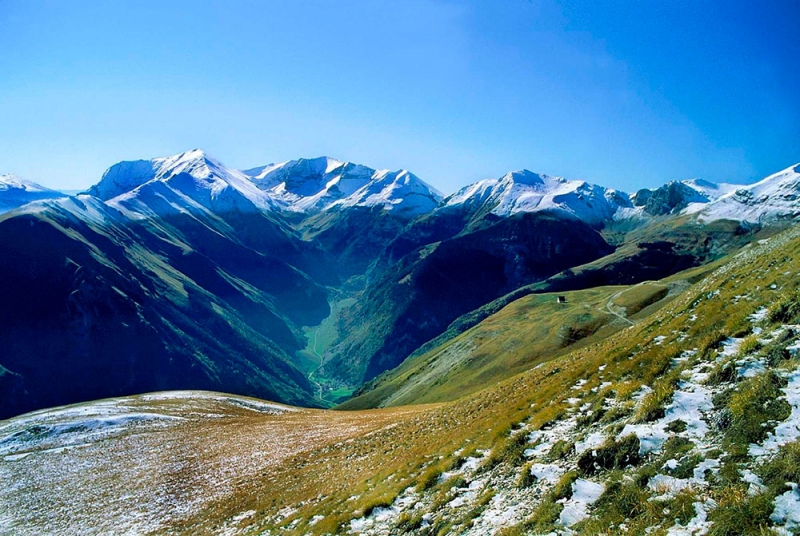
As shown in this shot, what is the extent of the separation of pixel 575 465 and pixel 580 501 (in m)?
2.32

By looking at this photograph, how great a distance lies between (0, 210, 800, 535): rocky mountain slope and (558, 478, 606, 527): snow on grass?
1.7 inches

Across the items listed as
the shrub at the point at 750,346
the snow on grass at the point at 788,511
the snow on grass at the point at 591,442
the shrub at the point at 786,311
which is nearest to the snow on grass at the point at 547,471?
the snow on grass at the point at 591,442

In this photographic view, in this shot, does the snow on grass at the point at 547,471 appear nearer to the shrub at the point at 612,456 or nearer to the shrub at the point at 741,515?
the shrub at the point at 612,456

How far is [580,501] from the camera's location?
12.3m

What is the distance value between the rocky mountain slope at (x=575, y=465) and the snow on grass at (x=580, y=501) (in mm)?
43

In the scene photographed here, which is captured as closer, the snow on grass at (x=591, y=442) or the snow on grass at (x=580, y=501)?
the snow on grass at (x=580, y=501)

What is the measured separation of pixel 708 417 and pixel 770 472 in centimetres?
374

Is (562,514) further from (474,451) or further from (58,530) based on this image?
(58,530)

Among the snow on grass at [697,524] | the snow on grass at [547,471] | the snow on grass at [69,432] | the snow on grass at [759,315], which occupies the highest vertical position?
the snow on grass at [759,315]

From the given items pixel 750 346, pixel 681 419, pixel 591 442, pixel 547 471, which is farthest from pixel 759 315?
pixel 547 471

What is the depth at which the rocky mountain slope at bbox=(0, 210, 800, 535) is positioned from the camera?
10734 mm

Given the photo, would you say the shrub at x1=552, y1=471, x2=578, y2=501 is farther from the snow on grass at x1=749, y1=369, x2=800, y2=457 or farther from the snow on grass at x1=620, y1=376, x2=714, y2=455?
the snow on grass at x1=749, y1=369, x2=800, y2=457

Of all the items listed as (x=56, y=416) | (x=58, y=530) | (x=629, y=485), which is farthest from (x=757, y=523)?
(x=56, y=416)

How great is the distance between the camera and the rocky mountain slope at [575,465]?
10.7 metres
